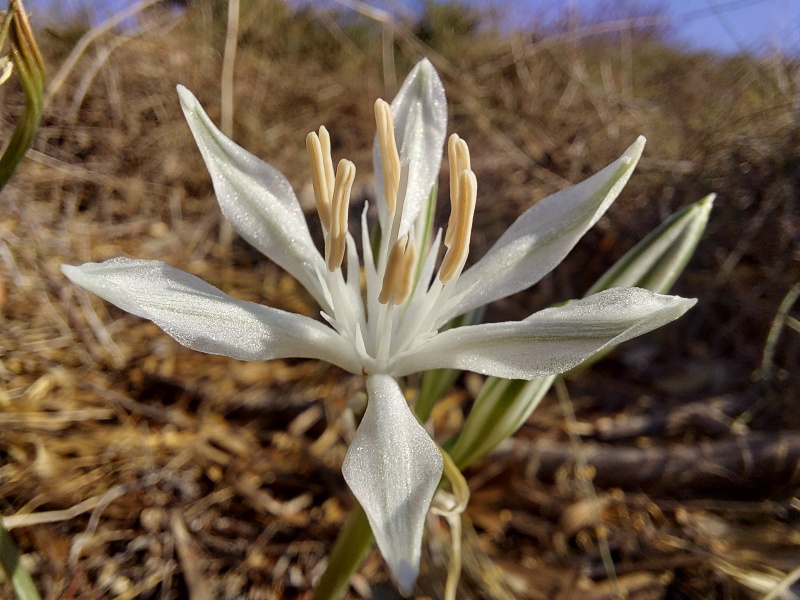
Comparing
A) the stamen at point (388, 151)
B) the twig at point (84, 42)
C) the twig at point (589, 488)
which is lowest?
the twig at point (589, 488)

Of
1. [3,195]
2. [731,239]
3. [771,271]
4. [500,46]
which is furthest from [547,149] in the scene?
[3,195]

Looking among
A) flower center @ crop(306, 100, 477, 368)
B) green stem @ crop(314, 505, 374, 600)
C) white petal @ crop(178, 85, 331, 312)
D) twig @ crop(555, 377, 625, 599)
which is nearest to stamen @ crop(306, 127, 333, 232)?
flower center @ crop(306, 100, 477, 368)

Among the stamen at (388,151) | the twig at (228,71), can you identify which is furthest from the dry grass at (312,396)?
the stamen at (388,151)

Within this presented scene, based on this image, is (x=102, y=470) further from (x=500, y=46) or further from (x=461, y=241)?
(x=500, y=46)

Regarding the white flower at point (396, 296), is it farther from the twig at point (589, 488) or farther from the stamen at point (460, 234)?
the twig at point (589, 488)

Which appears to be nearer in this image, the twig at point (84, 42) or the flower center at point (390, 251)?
the flower center at point (390, 251)

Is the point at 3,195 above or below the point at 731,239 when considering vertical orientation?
above
